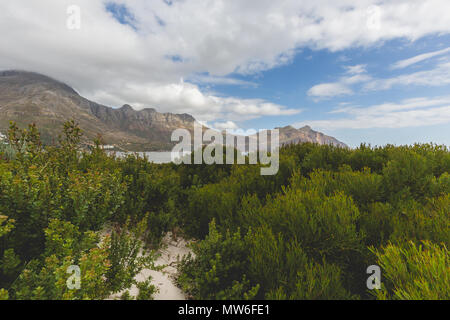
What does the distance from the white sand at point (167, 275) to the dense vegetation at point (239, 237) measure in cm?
17

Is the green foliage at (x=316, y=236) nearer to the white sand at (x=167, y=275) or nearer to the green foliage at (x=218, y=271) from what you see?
the green foliage at (x=218, y=271)

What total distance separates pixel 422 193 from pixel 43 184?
620 centimetres

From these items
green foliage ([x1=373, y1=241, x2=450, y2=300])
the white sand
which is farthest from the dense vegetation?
the white sand

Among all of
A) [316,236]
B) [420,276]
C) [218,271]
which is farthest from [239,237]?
[420,276]

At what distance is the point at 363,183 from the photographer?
3.80m

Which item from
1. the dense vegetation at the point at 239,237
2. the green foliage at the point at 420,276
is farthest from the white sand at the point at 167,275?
the green foliage at the point at 420,276

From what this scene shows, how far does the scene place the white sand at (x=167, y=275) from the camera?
2.65 meters

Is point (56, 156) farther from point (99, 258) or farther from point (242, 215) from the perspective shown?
point (242, 215)

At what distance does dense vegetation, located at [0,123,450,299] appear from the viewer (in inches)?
75.2

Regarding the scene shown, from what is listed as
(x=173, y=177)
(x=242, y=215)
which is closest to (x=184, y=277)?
(x=242, y=215)

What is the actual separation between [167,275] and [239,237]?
4.08 feet

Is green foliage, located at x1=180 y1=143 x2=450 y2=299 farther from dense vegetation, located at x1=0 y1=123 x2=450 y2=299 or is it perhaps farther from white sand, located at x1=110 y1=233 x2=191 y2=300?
white sand, located at x1=110 y1=233 x2=191 y2=300

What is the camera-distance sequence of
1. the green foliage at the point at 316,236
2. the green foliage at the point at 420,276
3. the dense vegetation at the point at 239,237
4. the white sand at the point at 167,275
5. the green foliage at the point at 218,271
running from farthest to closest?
the white sand at the point at 167,275
the green foliage at the point at 218,271
the green foliage at the point at 316,236
the dense vegetation at the point at 239,237
the green foliage at the point at 420,276

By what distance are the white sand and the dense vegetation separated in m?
0.17
